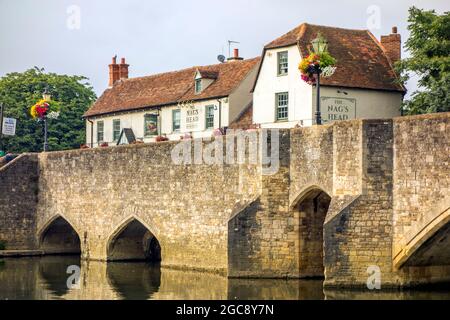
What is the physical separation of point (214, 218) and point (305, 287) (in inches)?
212

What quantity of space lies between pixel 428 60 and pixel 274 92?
657cm

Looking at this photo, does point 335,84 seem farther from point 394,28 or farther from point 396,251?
point 396,251

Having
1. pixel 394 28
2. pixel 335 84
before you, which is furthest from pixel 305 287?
pixel 394 28

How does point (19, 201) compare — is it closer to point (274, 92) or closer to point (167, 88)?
point (167, 88)

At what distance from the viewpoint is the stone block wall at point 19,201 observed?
4950cm

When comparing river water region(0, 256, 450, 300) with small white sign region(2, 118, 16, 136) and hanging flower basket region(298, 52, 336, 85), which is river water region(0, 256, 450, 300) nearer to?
hanging flower basket region(298, 52, 336, 85)

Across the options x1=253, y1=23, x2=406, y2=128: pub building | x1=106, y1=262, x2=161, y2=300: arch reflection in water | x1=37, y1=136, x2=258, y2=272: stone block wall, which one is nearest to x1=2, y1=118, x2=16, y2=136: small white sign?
x1=37, y1=136, x2=258, y2=272: stone block wall

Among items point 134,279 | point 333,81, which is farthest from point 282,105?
point 134,279

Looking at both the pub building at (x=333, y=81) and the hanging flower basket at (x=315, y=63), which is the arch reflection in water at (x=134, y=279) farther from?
the hanging flower basket at (x=315, y=63)

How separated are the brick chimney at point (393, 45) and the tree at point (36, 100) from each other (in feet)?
77.9

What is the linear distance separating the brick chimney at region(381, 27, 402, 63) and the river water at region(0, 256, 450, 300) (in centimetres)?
1210

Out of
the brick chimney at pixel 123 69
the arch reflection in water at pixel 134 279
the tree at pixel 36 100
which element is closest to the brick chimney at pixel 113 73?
the brick chimney at pixel 123 69

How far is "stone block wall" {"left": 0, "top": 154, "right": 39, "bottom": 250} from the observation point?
49.5m

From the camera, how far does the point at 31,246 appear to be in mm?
49938
